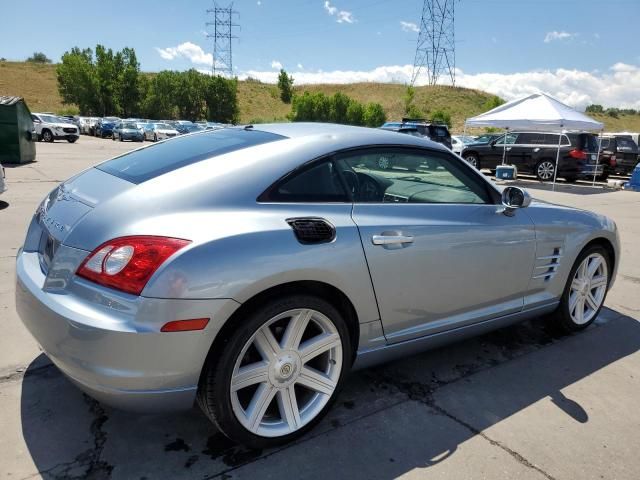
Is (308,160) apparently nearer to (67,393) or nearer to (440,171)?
(440,171)

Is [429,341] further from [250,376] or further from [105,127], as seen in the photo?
[105,127]

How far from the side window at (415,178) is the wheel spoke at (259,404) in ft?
3.81

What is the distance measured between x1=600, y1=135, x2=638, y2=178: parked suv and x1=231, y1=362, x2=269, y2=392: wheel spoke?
21038 millimetres

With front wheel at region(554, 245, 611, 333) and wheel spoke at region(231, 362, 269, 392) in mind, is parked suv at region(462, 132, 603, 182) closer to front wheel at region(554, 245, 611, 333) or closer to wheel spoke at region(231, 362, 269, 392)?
front wheel at region(554, 245, 611, 333)

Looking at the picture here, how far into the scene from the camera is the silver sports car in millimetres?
2023

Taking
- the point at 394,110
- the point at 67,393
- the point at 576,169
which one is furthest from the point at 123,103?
the point at 67,393

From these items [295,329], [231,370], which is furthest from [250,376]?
[295,329]

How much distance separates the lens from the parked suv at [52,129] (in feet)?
95.2

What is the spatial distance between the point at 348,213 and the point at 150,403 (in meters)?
1.26

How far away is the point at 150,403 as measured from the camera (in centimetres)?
208

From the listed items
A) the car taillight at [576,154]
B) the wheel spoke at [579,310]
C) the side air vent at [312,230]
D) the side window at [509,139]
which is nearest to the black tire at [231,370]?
the side air vent at [312,230]

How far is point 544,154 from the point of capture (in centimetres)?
1806

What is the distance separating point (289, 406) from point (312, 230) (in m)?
0.86

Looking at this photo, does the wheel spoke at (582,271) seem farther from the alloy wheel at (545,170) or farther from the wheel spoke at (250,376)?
the alloy wheel at (545,170)
